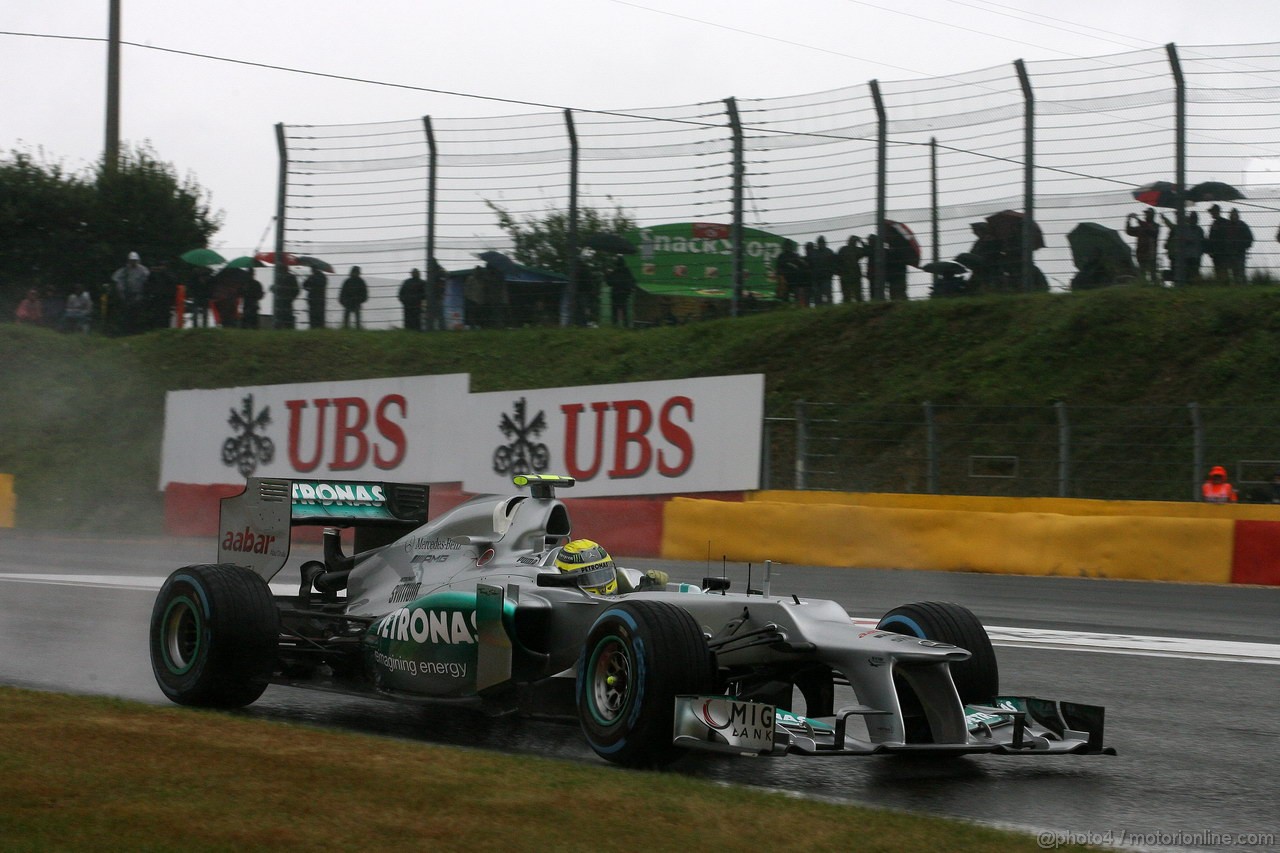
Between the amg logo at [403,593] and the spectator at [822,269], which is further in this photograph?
the spectator at [822,269]

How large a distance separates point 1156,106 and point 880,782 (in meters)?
14.4

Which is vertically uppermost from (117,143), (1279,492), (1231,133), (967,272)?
(117,143)

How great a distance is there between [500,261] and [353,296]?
3062 millimetres

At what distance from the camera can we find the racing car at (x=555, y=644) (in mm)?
5672

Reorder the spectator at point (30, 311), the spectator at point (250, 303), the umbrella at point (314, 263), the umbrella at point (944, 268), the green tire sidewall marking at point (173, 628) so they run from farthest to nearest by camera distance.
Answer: the spectator at point (30, 311)
the spectator at point (250, 303)
the umbrella at point (314, 263)
the umbrella at point (944, 268)
the green tire sidewall marking at point (173, 628)

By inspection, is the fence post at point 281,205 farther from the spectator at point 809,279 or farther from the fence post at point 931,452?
the fence post at point 931,452

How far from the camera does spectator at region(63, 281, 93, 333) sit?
3095 centimetres

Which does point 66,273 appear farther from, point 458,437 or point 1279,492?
point 1279,492

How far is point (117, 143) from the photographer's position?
35125mm

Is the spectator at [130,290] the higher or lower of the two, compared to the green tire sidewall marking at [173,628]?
higher

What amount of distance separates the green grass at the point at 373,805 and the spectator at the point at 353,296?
62.1 feet

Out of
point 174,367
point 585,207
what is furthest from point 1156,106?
point 174,367

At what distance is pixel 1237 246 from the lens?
62.2 feet

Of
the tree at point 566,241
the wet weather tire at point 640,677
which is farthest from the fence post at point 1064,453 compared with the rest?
the wet weather tire at point 640,677
